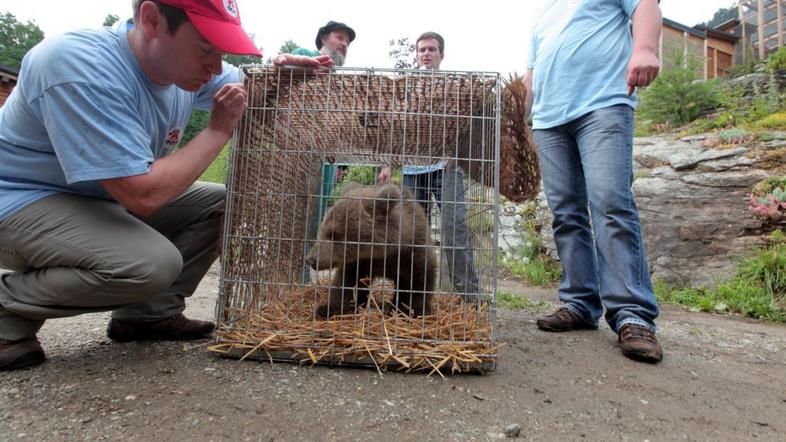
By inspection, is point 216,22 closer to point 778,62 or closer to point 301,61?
point 301,61

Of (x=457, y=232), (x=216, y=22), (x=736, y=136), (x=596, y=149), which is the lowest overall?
(x=457, y=232)

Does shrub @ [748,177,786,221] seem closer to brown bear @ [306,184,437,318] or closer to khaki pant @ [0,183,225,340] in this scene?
brown bear @ [306,184,437,318]

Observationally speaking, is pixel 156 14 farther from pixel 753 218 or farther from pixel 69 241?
pixel 753 218

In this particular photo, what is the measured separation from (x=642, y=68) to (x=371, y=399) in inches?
94.0

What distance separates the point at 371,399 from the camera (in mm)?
2117

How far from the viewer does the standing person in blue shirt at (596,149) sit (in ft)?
9.63

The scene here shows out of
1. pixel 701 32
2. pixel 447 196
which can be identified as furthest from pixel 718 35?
pixel 447 196

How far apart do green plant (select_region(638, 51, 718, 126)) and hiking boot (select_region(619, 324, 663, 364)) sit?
32.9ft

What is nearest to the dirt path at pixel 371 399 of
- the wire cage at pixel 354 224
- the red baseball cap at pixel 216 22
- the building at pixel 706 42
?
the wire cage at pixel 354 224

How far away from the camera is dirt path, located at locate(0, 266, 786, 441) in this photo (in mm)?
1839

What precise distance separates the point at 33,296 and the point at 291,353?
1280mm

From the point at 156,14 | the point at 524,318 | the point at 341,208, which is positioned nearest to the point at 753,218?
the point at 524,318

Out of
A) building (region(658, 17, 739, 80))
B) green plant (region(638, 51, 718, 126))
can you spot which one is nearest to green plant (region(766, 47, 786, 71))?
green plant (region(638, 51, 718, 126))

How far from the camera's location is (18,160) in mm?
2273
